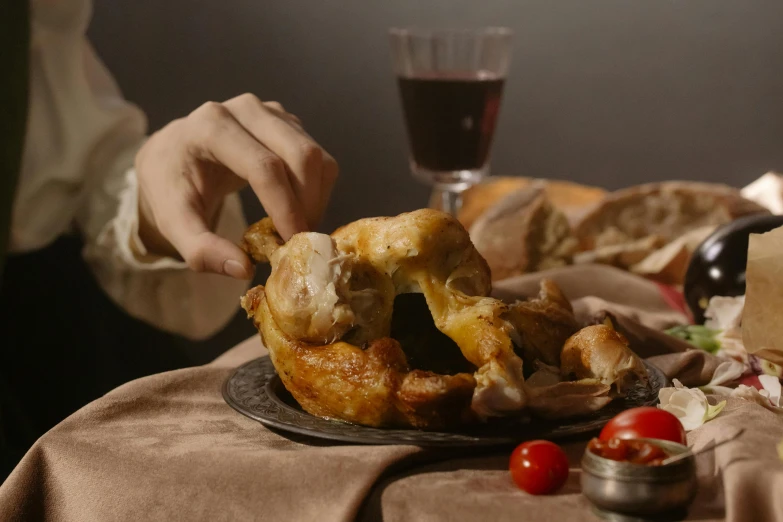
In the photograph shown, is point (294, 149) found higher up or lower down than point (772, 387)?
higher up

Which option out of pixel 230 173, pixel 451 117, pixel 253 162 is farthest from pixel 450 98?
pixel 253 162

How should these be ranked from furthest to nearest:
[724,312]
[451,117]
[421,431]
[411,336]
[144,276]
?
[144,276]
[451,117]
[724,312]
[411,336]
[421,431]

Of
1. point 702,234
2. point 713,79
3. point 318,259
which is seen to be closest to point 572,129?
point 713,79

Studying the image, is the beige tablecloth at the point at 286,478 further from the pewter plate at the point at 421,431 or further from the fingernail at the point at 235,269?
the fingernail at the point at 235,269

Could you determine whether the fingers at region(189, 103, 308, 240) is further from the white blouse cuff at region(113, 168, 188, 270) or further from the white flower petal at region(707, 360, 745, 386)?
the white flower petal at region(707, 360, 745, 386)

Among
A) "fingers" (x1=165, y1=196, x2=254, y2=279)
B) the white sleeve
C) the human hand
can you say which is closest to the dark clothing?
the white sleeve

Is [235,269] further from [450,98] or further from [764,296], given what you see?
[450,98]

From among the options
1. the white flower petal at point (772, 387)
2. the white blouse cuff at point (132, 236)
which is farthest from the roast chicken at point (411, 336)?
the white blouse cuff at point (132, 236)
